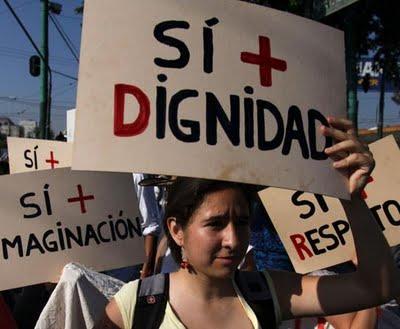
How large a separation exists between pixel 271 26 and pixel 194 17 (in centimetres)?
22

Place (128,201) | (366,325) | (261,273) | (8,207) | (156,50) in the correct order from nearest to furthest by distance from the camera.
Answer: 1. (156,50)
2. (261,273)
3. (366,325)
4. (8,207)
5. (128,201)

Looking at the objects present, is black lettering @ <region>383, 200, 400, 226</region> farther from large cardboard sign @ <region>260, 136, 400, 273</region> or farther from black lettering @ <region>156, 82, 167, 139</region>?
black lettering @ <region>156, 82, 167, 139</region>

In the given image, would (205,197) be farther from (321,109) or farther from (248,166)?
(321,109)

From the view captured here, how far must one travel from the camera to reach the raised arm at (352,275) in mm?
1502

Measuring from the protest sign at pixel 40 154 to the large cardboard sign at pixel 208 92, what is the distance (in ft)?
8.40

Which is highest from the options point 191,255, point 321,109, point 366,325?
point 321,109

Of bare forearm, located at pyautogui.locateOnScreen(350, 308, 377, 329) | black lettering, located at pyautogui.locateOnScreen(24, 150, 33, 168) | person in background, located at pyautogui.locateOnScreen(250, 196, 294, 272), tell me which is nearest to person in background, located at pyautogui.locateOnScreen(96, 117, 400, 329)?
bare forearm, located at pyautogui.locateOnScreen(350, 308, 377, 329)

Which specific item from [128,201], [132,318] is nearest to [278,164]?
[132,318]

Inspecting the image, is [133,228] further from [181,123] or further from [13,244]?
[181,123]

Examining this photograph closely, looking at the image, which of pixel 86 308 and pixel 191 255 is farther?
pixel 86 308

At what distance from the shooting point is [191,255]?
1563 millimetres

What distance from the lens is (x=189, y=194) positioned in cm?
161

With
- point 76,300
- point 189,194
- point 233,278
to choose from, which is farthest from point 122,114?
point 76,300

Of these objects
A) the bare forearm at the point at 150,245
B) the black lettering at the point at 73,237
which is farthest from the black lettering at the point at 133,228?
the bare forearm at the point at 150,245
